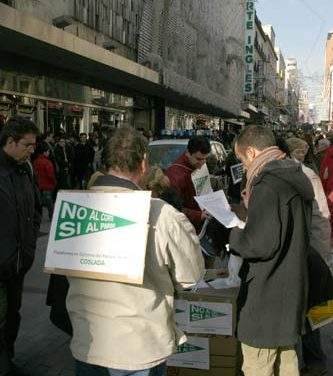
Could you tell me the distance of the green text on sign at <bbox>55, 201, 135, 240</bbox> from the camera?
2227 mm

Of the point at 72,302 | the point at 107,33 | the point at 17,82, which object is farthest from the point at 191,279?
the point at 107,33

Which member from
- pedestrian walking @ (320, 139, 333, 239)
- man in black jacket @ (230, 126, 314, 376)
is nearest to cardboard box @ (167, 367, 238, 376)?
man in black jacket @ (230, 126, 314, 376)

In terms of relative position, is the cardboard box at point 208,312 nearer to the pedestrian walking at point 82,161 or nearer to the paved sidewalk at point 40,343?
the paved sidewalk at point 40,343

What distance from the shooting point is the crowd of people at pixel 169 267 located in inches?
86.7

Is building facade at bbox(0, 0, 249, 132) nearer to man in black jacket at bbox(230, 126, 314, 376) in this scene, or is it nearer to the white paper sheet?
the white paper sheet

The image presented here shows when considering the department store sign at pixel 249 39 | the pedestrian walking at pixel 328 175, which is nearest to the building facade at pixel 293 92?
the department store sign at pixel 249 39

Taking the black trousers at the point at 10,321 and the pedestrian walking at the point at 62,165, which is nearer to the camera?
the black trousers at the point at 10,321

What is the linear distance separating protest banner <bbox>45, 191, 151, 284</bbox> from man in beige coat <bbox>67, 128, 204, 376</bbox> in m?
0.05

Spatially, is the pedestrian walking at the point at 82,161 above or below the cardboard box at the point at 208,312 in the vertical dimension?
above

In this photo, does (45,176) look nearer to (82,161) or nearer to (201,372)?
(82,161)

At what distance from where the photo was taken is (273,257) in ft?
8.93

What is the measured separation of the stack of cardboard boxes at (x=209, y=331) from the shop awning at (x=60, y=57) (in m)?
6.63

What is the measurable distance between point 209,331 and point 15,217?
1443 millimetres

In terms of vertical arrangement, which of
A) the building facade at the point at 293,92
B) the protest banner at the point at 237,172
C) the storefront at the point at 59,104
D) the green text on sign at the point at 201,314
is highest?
the building facade at the point at 293,92
